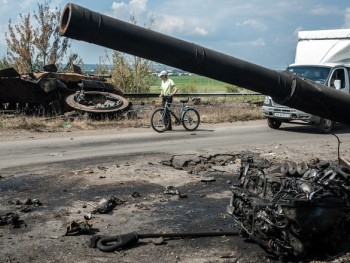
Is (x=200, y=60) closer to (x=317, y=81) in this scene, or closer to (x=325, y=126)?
(x=325, y=126)

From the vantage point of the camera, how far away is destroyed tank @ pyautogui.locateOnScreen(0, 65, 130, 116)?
1856 cm

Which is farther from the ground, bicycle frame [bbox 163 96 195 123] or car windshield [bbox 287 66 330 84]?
car windshield [bbox 287 66 330 84]

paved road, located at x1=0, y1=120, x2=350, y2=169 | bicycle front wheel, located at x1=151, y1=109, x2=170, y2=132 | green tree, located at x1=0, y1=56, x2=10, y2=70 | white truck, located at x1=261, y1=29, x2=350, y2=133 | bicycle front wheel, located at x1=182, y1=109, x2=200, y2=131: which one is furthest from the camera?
green tree, located at x1=0, y1=56, x2=10, y2=70

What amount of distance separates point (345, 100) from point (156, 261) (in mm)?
2541

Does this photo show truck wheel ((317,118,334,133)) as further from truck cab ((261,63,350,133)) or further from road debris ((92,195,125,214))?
road debris ((92,195,125,214))

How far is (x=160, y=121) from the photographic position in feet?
51.9

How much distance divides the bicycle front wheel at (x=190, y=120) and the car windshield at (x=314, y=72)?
3730 millimetres

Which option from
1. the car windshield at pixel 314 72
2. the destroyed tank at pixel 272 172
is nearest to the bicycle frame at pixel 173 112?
the car windshield at pixel 314 72

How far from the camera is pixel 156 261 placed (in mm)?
5305

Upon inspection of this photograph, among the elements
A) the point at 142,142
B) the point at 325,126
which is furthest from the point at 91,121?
the point at 325,126

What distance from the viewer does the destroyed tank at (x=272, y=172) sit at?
11.8 feet

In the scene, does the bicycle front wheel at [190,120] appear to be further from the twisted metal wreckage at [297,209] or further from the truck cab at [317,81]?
the twisted metal wreckage at [297,209]

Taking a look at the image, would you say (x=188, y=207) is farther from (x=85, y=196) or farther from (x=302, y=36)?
(x=302, y=36)

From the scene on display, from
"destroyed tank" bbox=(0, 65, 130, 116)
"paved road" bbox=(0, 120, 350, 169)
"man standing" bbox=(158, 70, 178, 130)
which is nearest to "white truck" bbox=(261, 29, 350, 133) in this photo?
"paved road" bbox=(0, 120, 350, 169)
